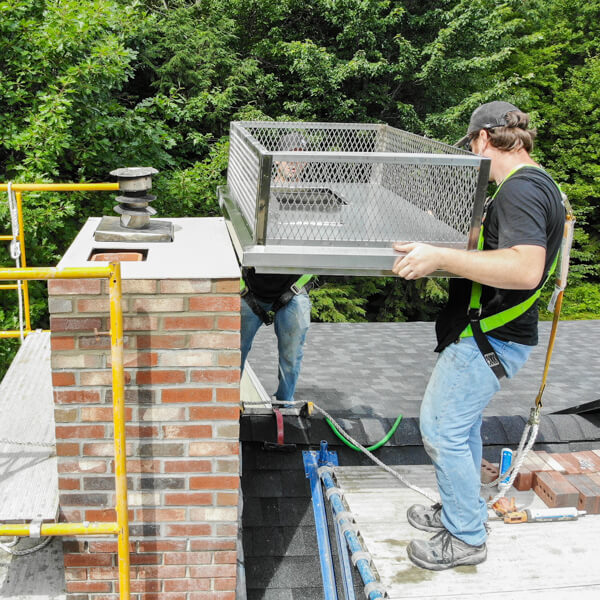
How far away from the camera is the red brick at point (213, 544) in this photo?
279 centimetres

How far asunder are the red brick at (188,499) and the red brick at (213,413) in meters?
0.33

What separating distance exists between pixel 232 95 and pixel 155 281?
44.2 ft

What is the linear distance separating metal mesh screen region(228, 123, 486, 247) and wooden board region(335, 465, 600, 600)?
144 centimetres

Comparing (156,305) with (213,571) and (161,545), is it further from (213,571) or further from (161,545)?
(213,571)

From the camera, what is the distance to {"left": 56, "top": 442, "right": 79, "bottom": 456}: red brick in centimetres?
258

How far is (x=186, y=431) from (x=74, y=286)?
72 cm

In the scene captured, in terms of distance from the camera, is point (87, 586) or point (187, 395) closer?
point (187, 395)

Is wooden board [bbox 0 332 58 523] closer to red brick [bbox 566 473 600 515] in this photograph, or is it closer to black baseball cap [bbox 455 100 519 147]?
black baseball cap [bbox 455 100 519 147]

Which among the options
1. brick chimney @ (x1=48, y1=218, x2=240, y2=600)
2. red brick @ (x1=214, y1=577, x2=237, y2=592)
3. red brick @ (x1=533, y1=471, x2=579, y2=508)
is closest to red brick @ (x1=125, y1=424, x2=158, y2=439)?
brick chimney @ (x1=48, y1=218, x2=240, y2=600)

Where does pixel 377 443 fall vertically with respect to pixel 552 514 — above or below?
below

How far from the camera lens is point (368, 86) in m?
16.5

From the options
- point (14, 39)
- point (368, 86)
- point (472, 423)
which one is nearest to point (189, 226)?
point (472, 423)

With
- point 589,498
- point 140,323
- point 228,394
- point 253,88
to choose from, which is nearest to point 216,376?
point 228,394

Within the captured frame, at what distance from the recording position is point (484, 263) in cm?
263
